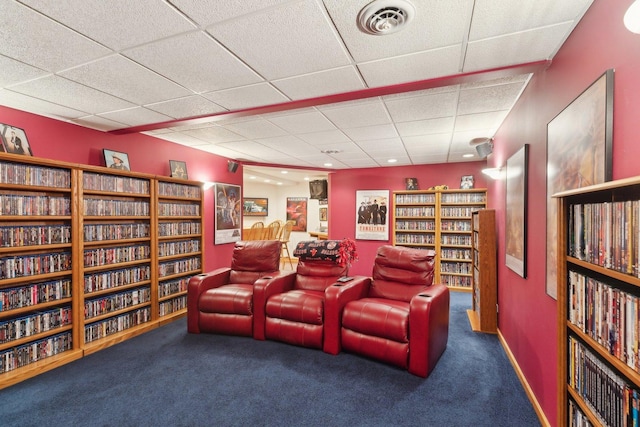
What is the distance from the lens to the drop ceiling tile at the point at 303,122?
10.3 ft

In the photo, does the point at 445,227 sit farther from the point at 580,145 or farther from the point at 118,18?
the point at 118,18

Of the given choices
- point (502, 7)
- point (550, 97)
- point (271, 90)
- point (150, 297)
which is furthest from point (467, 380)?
point (150, 297)

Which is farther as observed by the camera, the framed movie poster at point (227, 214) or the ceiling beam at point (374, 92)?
the framed movie poster at point (227, 214)

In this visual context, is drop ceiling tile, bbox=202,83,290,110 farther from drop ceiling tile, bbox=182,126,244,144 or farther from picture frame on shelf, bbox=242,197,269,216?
picture frame on shelf, bbox=242,197,269,216

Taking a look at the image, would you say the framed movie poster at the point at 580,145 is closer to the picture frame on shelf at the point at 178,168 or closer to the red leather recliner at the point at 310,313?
the red leather recliner at the point at 310,313

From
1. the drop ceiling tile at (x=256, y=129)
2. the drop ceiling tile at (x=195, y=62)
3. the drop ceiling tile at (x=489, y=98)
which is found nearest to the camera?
the drop ceiling tile at (x=195, y=62)

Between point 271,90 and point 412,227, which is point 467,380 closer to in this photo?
point 271,90

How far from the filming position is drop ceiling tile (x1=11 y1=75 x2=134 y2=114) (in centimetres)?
230

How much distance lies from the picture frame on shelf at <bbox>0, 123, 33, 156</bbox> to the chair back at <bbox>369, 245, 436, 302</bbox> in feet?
12.2

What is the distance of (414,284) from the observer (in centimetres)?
316

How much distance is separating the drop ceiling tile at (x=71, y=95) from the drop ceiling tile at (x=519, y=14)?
2.86m

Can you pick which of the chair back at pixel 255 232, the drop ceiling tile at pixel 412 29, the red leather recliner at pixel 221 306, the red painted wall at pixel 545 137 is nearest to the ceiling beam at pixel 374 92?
the red painted wall at pixel 545 137

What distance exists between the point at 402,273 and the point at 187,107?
2804mm

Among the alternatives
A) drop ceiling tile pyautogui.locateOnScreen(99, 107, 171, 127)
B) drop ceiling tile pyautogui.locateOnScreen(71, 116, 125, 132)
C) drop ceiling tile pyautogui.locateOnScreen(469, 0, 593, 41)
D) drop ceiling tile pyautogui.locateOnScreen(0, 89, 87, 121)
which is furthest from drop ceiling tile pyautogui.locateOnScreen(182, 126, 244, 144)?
drop ceiling tile pyautogui.locateOnScreen(469, 0, 593, 41)
